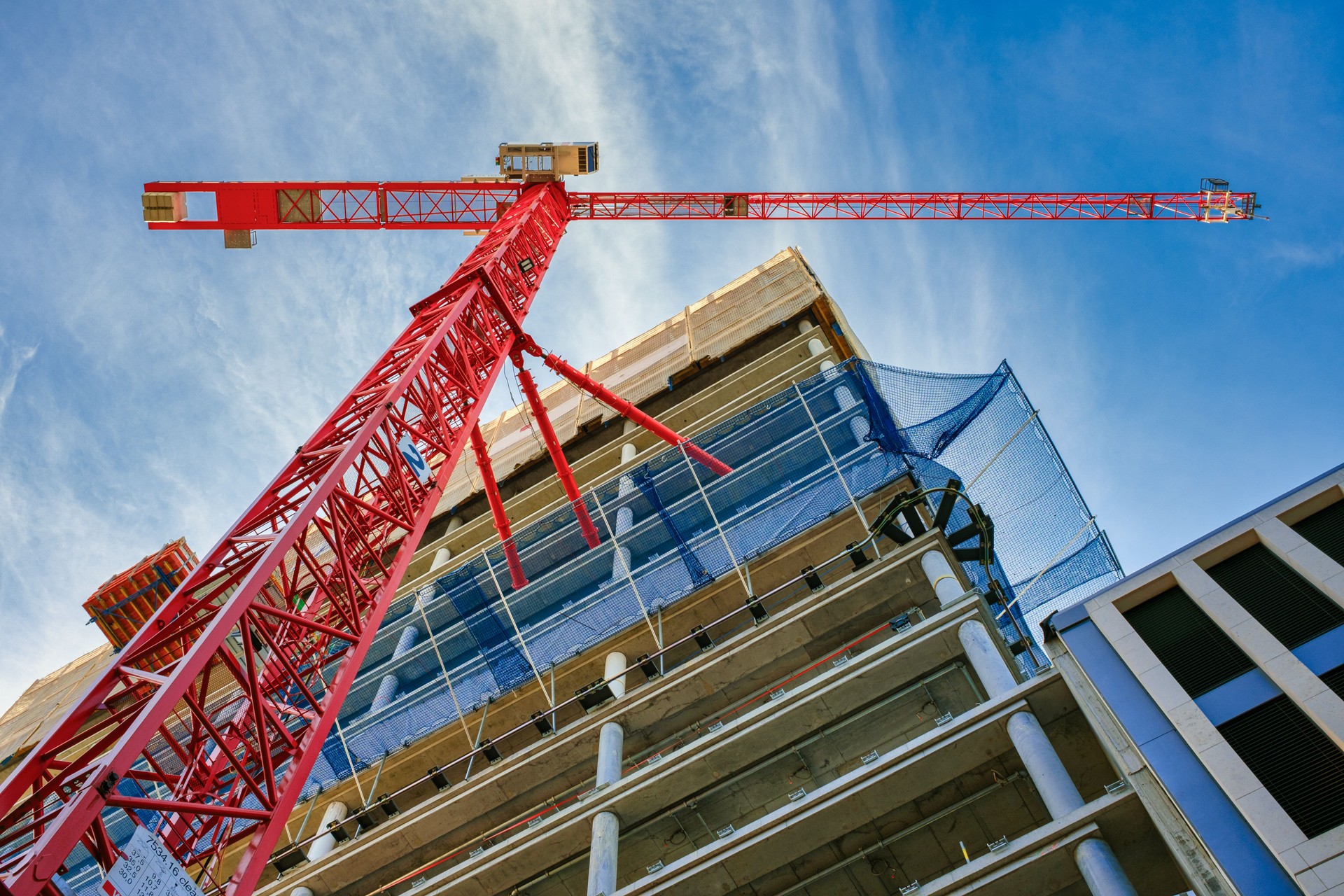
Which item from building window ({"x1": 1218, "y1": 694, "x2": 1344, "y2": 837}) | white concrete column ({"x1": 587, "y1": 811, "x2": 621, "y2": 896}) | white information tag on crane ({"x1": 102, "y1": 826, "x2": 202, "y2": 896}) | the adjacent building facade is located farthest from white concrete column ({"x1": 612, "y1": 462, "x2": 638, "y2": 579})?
building window ({"x1": 1218, "y1": 694, "x2": 1344, "y2": 837})

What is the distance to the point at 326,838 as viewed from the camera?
70.1 feet

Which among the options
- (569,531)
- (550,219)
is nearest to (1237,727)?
(569,531)

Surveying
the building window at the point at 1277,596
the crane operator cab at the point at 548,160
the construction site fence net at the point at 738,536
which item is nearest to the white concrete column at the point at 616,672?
the construction site fence net at the point at 738,536

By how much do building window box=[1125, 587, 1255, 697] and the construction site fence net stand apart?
4.17m

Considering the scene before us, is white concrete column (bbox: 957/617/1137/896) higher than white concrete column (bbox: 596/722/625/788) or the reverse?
the reverse

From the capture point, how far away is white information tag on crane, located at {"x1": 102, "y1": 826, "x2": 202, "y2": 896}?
35.0ft

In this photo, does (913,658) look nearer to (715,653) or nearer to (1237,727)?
(715,653)

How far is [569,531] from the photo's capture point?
27156 millimetres

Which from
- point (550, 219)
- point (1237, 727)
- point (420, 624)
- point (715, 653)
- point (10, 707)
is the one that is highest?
point (550, 219)

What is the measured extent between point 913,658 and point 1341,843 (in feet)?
23.2

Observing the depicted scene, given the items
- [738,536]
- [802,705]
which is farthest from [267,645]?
[738,536]

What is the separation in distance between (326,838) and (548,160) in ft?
96.0

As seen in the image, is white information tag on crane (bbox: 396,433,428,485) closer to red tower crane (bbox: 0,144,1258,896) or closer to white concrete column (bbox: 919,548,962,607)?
red tower crane (bbox: 0,144,1258,896)

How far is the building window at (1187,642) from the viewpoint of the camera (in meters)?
12.3
